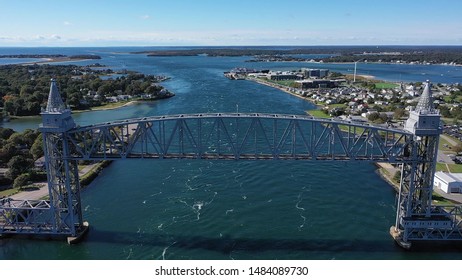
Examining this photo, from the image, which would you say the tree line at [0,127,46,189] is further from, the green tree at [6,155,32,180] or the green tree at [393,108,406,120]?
the green tree at [393,108,406,120]

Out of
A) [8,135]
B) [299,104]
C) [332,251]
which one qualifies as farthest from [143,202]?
[299,104]

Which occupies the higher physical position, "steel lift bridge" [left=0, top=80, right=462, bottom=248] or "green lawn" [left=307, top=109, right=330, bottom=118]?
"steel lift bridge" [left=0, top=80, right=462, bottom=248]

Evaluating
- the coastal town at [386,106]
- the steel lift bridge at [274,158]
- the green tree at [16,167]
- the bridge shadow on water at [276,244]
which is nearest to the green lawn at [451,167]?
the coastal town at [386,106]

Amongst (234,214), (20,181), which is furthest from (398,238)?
(20,181)

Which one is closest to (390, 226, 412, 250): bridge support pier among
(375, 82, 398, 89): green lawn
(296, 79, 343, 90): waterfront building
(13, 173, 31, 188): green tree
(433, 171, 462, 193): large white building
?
(433, 171, 462, 193): large white building

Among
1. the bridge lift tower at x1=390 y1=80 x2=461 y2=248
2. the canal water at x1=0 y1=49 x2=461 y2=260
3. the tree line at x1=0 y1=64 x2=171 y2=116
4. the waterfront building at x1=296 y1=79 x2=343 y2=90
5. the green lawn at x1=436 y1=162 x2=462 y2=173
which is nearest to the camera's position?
the bridge lift tower at x1=390 y1=80 x2=461 y2=248

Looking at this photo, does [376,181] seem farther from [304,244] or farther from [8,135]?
[8,135]
